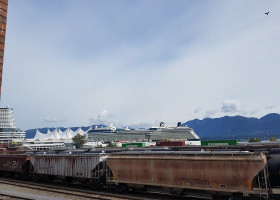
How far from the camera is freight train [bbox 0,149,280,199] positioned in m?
12.9

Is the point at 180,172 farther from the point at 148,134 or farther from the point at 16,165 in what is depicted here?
the point at 148,134

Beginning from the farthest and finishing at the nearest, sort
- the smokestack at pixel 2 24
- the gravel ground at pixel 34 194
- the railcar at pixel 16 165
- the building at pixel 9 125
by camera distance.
Answer: the building at pixel 9 125, the smokestack at pixel 2 24, the railcar at pixel 16 165, the gravel ground at pixel 34 194

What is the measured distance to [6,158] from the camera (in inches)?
1113

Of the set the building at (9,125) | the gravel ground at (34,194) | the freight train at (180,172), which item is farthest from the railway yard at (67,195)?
the building at (9,125)

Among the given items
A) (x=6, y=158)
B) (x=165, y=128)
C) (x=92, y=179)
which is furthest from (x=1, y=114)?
(x=92, y=179)

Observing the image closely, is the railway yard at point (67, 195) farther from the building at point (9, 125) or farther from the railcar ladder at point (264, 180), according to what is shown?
the building at point (9, 125)

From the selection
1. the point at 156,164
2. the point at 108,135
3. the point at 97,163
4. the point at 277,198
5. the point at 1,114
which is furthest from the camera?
the point at 1,114

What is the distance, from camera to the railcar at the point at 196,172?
1279cm

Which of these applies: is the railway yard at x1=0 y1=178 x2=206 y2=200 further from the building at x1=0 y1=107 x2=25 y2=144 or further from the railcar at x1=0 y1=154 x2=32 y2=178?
the building at x1=0 y1=107 x2=25 y2=144

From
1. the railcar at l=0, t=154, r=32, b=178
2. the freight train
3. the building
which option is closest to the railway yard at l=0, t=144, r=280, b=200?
the freight train

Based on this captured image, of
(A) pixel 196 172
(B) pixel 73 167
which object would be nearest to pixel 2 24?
(B) pixel 73 167

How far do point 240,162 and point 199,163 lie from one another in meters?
2.59

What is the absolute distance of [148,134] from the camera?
136 m

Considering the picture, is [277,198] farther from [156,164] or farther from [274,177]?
[156,164]
